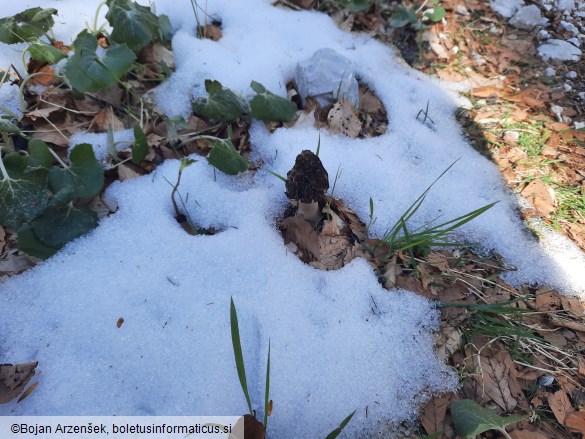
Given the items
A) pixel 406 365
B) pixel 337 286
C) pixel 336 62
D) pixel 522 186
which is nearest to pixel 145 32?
pixel 336 62

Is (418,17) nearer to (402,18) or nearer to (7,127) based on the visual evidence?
(402,18)

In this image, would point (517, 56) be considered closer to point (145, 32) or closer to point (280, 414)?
point (145, 32)

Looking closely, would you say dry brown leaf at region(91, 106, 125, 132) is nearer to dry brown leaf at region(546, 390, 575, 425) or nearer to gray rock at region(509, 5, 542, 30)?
dry brown leaf at region(546, 390, 575, 425)

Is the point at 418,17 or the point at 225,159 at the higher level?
the point at 418,17

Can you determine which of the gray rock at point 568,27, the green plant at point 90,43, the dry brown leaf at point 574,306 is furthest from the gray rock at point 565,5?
the green plant at point 90,43

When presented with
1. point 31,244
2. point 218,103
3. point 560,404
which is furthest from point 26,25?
point 560,404

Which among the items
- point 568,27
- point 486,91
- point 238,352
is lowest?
point 238,352

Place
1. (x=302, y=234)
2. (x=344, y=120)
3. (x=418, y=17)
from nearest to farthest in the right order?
(x=302, y=234) < (x=344, y=120) < (x=418, y=17)
